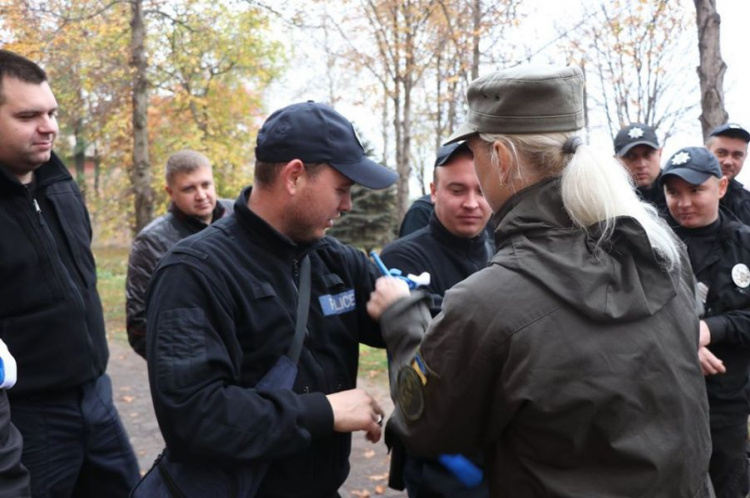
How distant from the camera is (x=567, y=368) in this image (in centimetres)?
157

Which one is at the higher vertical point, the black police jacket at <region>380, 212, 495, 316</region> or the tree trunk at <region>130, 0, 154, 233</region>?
the tree trunk at <region>130, 0, 154, 233</region>

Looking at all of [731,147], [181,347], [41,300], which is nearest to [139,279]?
[41,300]

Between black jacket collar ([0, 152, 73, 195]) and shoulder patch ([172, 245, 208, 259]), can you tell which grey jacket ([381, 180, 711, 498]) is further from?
black jacket collar ([0, 152, 73, 195])

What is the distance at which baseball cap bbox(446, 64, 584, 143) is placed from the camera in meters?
1.79

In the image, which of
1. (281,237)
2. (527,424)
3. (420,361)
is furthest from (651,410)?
(281,237)

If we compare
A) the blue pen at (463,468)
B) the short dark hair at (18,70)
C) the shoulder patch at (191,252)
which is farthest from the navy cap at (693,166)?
the short dark hair at (18,70)

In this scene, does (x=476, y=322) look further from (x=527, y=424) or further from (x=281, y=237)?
(x=281, y=237)

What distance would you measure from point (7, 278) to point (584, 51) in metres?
20.6

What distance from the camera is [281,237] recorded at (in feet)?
7.11

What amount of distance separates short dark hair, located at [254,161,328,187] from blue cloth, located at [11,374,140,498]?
1.42 m

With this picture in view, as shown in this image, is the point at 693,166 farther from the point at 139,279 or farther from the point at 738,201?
the point at 139,279

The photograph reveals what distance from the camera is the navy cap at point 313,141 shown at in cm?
213

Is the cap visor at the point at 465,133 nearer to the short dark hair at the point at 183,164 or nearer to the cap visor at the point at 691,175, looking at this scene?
the cap visor at the point at 691,175

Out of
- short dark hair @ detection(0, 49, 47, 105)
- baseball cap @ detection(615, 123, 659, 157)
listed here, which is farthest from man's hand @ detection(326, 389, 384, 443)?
baseball cap @ detection(615, 123, 659, 157)
